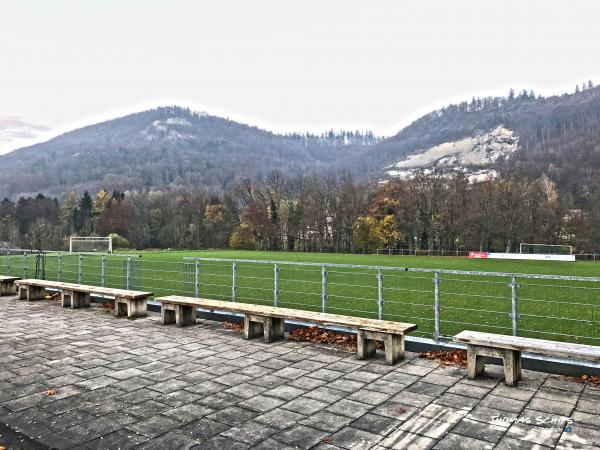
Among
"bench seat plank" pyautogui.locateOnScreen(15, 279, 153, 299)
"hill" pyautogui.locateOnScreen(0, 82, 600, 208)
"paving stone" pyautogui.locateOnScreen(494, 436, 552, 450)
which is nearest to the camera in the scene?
"paving stone" pyautogui.locateOnScreen(494, 436, 552, 450)

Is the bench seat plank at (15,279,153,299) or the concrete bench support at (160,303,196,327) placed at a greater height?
the bench seat plank at (15,279,153,299)

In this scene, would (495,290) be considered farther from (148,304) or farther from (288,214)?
(288,214)

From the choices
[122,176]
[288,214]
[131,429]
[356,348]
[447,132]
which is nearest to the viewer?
[131,429]

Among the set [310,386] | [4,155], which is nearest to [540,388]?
[310,386]

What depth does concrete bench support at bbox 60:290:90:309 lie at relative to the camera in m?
9.93

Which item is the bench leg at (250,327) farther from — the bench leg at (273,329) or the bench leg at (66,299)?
the bench leg at (66,299)

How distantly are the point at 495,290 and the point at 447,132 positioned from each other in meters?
164

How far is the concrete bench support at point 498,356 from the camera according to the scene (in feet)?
15.7

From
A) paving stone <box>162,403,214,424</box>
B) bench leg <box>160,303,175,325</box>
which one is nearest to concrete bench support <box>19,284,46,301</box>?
bench leg <box>160,303,175,325</box>

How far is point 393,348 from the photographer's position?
567 centimetres

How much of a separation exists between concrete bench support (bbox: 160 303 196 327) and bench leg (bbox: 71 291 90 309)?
9.18ft

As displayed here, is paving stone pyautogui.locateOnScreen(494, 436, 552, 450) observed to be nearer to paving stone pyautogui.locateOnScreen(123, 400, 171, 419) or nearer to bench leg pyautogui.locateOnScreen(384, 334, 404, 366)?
bench leg pyautogui.locateOnScreen(384, 334, 404, 366)

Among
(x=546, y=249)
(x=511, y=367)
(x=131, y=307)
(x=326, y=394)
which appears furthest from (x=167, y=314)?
(x=546, y=249)

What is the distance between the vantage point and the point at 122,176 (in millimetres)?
119438
